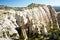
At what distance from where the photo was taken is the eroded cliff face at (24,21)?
32.9 meters

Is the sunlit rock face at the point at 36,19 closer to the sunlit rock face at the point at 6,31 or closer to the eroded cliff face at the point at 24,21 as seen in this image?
the eroded cliff face at the point at 24,21

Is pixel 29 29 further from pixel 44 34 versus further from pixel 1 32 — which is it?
pixel 1 32

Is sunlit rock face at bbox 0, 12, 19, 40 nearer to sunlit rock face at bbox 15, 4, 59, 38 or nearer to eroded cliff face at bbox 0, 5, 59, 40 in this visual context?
eroded cliff face at bbox 0, 5, 59, 40

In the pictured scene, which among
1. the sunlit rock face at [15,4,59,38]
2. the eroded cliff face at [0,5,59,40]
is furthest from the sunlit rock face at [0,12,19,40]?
the sunlit rock face at [15,4,59,38]

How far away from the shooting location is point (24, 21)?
140ft

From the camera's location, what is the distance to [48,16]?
6900 centimetres

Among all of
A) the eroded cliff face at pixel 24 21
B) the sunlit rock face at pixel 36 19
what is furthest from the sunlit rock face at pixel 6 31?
the sunlit rock face at pixel 36 19

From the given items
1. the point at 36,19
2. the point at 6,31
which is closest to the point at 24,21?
the point at 6,31

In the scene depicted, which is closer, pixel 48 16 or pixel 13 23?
pixel 13 23

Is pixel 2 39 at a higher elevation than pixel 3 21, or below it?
below

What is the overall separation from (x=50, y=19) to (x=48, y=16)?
146 cm

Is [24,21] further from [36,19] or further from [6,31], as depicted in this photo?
[36,19]

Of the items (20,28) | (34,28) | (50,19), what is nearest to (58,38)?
(34,28)

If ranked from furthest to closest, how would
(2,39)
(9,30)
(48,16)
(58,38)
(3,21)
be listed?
(48,16)
(58,38)
(3,21)
(9,30)
(2,39)
